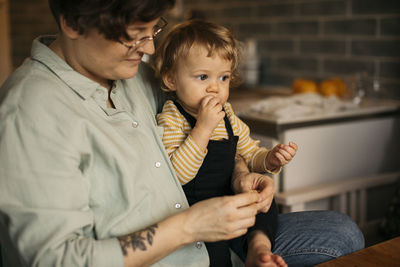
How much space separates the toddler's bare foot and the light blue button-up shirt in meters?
0.12

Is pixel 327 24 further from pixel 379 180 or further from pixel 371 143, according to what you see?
pixel 379 180

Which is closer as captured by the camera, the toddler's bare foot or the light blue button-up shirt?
the light blue button-up shirt

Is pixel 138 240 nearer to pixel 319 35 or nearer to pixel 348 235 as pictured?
pixel 348 235

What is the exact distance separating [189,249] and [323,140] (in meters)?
1.22

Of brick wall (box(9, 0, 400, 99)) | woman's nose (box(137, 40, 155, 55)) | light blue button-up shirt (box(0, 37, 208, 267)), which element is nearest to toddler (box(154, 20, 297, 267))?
light blue button-up shirt (box(0, 37, 208, 267))

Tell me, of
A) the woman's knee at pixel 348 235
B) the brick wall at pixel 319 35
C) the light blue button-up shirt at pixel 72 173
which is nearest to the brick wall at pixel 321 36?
the brick wall at pixel 319 35

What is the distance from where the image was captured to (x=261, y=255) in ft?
3.51

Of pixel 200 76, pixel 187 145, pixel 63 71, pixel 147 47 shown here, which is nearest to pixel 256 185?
pixel 187 145

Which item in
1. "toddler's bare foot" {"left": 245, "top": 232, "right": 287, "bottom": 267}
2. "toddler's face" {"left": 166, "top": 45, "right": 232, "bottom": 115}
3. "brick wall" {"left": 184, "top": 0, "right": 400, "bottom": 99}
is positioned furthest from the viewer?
"brick wall" {"left": 184, "top": 0, "right": 400, "bottom": 99}

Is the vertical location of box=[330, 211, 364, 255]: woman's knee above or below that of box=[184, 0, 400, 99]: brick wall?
below

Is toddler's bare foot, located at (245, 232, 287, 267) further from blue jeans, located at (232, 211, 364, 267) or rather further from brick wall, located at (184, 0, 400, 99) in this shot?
brick wall, located at (184, 0, 400, 99)

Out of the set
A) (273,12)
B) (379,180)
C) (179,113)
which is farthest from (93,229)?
(273,12)

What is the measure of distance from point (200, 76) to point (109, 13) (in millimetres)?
448

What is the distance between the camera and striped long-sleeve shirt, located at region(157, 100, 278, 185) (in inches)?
48.3
